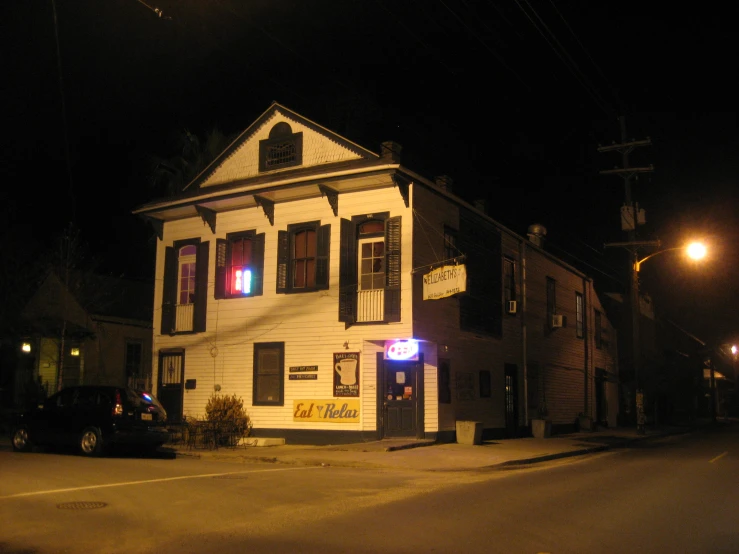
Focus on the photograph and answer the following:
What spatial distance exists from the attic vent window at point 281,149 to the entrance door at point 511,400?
10.2 meters

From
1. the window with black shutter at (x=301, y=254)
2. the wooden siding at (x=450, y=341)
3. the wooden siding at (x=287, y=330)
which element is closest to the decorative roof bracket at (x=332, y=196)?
the wooden siding at (x=287, y=330)

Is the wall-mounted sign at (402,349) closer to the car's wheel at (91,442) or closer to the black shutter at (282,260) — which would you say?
the black shutter at (282,260)

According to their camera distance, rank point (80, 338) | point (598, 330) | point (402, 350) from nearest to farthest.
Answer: point (402, 350) < point (80, 338) < point (598, 330)

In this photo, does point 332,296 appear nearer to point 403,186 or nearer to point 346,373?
point 346,373

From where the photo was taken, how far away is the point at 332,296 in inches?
814

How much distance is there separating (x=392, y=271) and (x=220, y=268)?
630 cm

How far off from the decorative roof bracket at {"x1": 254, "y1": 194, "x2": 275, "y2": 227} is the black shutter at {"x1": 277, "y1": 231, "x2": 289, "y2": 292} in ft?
2.05

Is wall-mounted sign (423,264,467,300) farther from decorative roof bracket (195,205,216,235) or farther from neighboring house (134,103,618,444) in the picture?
decorative roof bracket (195,205,216,235)

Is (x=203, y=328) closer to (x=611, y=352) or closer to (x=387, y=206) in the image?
(x=387, y=206)

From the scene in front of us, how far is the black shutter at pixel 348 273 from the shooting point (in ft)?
66.1

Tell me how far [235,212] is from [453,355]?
320 inches

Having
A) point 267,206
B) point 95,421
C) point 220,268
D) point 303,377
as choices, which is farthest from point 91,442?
point 267,206

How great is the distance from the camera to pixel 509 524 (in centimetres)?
855

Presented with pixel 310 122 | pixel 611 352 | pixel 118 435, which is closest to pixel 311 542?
pixel 118 435
